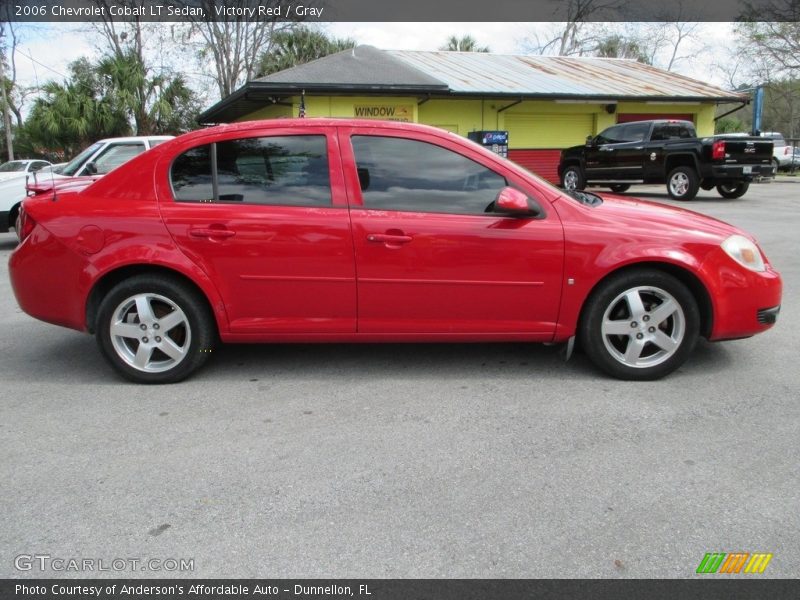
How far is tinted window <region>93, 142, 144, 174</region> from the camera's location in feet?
35.2

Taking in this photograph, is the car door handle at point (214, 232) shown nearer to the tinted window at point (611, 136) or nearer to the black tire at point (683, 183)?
the black tire at point (683, 183)

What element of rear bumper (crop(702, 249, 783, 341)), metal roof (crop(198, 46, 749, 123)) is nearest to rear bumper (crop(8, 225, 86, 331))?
rear bumper (crop(702, 249, 783, 341))

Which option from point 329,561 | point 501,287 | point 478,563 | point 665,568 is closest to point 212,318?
point 501,287

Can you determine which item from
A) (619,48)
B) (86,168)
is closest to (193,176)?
(86,168)

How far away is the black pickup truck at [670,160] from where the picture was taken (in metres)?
15.2

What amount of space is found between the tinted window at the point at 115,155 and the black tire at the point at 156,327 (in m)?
7.42

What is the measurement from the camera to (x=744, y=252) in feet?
13.7

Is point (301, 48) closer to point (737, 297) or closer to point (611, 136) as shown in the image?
point (611, 136)

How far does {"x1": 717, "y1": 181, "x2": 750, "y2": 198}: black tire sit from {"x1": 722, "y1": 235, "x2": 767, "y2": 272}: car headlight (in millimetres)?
13588

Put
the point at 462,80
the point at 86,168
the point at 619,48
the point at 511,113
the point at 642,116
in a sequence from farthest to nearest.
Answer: the point at 619,48 < the point at 642,116 < the point at 511,113 < the point at 462,80 < the point at 86,168

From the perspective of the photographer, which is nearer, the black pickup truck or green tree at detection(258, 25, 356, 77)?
the black pickup truck

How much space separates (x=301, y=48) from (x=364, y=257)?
108 ft

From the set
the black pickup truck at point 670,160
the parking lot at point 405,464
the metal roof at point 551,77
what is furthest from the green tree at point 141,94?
the parking lot at point 405,464

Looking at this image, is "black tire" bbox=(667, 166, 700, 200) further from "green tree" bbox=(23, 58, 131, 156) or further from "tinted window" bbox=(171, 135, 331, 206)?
"green tree" bbox=(23, 58, 131, 156)
